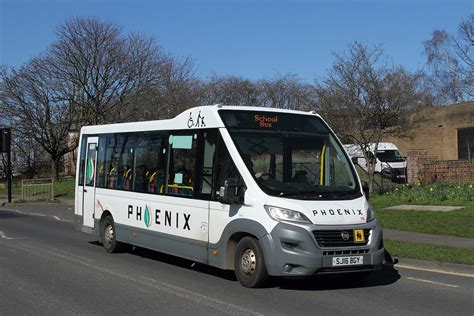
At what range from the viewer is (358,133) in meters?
20.2

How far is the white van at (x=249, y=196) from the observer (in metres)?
7.30

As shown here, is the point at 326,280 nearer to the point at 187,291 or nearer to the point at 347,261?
the point at 347,261

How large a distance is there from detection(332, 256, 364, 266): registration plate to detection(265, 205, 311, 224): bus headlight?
645 millimetres

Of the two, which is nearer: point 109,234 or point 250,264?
point 250,264

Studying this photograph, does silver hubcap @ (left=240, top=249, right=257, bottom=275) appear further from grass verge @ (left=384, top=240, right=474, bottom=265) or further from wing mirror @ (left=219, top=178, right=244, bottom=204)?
grass verge @ (left=384, top=240, right=474, bottom=265)

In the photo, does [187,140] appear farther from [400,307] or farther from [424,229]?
[424,229]

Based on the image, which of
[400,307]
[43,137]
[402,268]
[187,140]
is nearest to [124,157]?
[187,140]

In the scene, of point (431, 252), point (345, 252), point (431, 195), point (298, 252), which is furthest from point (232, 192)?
point (431, 195)

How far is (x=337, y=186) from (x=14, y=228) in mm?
11981

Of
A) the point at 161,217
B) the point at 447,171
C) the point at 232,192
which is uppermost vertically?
the point at 447,171

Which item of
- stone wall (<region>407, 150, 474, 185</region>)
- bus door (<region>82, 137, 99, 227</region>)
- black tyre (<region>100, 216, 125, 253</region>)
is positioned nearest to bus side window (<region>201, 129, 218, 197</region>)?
black tyre (<region>100, 216, 125, 253</region>)

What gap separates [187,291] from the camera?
25.0ft

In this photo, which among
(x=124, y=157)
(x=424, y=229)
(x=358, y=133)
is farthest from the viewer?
(x=358, y=133)

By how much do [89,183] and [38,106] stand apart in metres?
27.9
